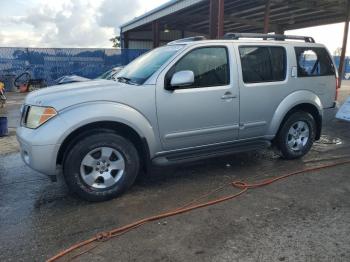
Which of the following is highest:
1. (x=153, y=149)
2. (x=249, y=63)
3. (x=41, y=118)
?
(x=249, y=63)

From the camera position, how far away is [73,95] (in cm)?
417

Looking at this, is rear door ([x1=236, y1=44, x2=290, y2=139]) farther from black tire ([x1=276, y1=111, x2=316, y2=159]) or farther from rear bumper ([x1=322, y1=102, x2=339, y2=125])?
rear bumper ([x1=322, y1=102, x2=339, y2=125])

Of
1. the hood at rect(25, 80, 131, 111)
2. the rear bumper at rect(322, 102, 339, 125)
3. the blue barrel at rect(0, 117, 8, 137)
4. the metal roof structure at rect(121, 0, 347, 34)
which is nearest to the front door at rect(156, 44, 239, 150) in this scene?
the hood at rect(25, 80, 131, 111)

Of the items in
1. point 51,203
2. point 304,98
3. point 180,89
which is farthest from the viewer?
point 304,98

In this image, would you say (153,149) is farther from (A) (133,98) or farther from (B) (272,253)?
(B) (272,253)

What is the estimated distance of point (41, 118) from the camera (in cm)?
407

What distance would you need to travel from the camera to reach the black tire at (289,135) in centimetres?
574

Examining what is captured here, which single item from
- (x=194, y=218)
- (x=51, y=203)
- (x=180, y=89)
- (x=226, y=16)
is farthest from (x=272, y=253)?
(x=226, y=16)

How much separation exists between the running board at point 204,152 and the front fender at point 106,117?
26cm

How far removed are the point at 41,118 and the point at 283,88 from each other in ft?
11.2

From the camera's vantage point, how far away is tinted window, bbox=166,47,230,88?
4.76 meters

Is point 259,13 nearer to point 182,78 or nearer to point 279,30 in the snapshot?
point 279,30

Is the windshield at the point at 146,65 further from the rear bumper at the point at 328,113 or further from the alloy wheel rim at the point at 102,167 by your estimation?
the rear bumper at the point at 328,113

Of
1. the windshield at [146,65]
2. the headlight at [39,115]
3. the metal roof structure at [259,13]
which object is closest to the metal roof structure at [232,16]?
the metal roof structure at [259,13]
